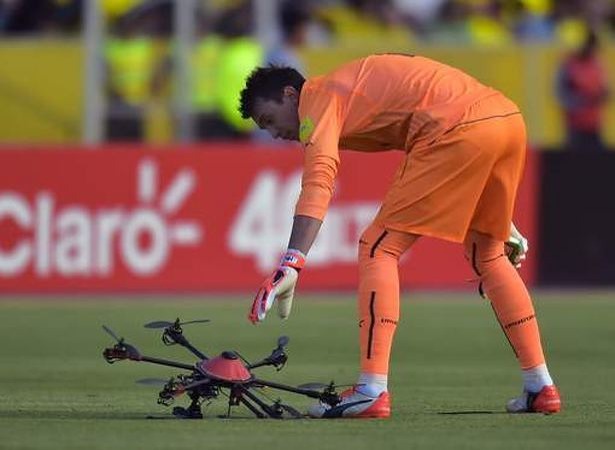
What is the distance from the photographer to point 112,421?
888 cm

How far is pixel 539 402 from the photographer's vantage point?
932cm

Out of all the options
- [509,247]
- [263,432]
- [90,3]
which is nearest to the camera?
[263,432]

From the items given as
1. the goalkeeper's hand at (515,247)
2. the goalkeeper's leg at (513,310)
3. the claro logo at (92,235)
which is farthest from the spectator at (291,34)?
the goalkeeper's leg at (513,310)

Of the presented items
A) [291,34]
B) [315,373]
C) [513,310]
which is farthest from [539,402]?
[291,34]

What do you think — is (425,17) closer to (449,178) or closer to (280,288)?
(449,178)

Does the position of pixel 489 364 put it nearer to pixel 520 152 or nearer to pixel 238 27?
pixel 520 152

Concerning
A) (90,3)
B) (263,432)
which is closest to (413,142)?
(263,432)

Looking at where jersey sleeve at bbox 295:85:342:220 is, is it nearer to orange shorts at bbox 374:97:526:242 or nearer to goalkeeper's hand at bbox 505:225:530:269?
orange shorts at bbox 374:97:526:242

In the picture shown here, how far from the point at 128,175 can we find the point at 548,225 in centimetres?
414

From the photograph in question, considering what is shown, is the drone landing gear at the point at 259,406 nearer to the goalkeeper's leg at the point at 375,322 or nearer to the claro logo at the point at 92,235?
the goalkeeper's leg at the point at 375,322

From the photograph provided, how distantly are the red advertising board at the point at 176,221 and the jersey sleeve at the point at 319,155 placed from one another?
30.9 ft

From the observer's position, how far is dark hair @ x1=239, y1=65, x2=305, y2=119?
921 centimetres

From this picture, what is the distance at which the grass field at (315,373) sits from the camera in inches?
325

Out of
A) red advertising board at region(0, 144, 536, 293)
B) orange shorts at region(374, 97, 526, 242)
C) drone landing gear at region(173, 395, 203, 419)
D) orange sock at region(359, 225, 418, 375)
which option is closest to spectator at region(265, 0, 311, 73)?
red advertising board at region(0, 144, 536, 293)
